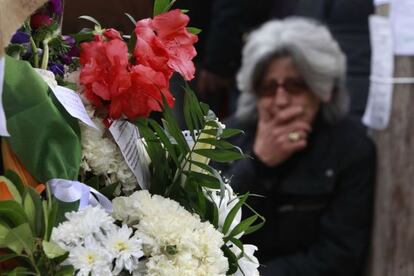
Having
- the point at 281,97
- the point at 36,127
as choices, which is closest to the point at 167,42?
the point at 36,127

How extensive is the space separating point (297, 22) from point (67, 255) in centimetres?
244

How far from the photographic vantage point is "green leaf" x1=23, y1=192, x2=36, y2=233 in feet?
4.60

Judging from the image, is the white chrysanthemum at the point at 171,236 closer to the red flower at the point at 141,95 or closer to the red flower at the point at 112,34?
the red flower at the point at 141,95

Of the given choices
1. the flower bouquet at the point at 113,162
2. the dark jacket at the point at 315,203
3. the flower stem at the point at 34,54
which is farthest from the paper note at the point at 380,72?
the flower stem at the point at 34,54

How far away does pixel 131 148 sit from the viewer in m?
1.62

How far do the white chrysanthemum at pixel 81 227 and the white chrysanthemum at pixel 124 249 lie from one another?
0.02 metres

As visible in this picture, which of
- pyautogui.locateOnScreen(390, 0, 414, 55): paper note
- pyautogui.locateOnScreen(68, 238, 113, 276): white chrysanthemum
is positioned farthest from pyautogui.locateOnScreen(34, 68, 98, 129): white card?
pyautogui.locateOnScreen(390, 0, 414, 55): paper note

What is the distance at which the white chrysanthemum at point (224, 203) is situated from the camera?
164cm

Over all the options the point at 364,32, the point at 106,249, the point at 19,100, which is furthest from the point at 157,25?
the point at 364,32

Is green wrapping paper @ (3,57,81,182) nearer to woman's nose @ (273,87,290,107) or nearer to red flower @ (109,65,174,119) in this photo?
red flower @ (109,65,174,119)

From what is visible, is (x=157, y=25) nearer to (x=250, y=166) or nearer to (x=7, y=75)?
(x=7, y=75)

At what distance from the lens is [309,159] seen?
360cm

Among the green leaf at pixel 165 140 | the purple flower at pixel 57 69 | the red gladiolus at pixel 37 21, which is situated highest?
the red gladiolus at pixel 37 21

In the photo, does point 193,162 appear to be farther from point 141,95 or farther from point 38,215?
point 38,215
